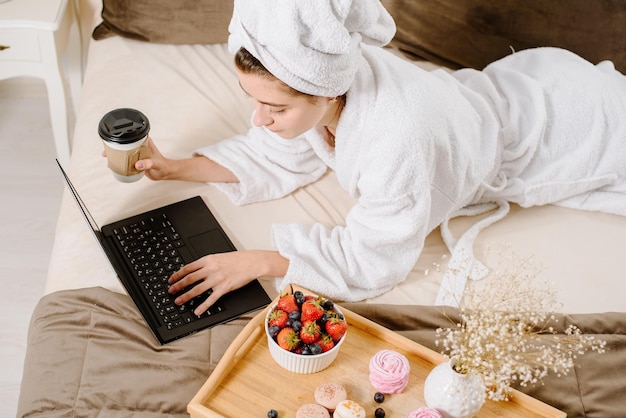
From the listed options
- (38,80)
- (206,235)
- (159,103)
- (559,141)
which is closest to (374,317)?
(206,235)

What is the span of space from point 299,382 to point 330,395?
0.07 meters

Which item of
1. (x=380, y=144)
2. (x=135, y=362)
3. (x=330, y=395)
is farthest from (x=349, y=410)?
(x=380, y=144)

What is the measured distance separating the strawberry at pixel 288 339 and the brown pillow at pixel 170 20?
109cm

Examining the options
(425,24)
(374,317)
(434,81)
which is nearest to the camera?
(374,317)

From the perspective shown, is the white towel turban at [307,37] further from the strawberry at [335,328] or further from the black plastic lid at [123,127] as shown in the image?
the strawberry at [335,328]

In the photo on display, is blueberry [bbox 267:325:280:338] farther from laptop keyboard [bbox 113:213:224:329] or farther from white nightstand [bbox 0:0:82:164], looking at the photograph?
white nightstand [bbox 0:0:82:164]

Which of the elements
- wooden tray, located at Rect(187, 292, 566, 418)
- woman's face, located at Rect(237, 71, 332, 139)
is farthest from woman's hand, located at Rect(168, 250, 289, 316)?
woman's face, located at Rect(237, 71, 332, 139)

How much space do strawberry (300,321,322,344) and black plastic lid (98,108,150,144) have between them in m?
0.54

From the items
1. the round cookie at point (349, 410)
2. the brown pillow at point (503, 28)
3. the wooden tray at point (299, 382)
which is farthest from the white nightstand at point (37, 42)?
the round cookie at point (349, 410)

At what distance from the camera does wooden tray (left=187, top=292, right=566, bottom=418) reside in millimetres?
1188

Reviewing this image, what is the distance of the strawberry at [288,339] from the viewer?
1199mm

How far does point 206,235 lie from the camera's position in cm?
157

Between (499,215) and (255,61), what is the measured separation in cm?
75

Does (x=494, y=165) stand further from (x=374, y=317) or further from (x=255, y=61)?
(x=255, y=61)
